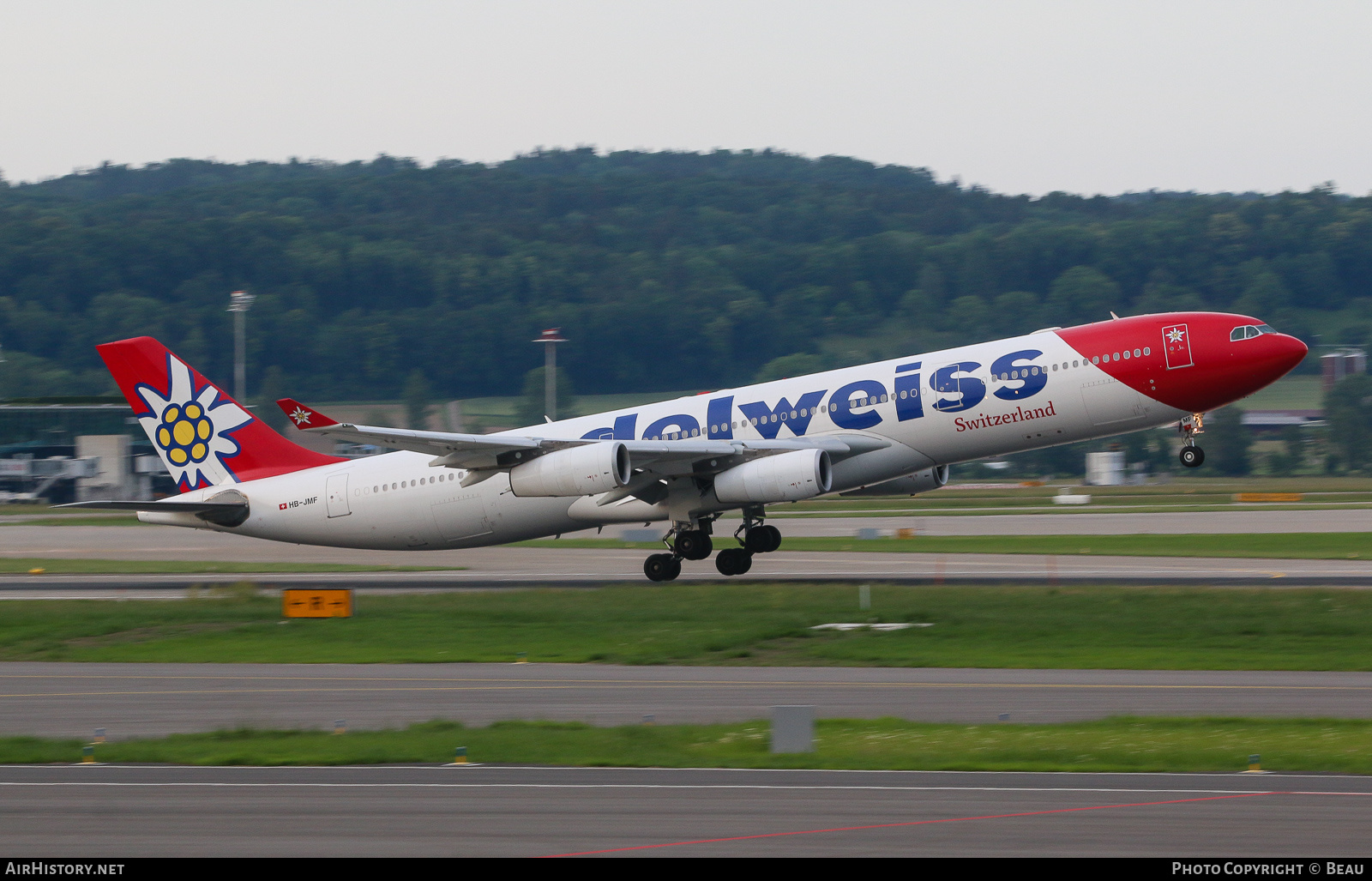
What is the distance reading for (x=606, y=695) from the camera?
22.9 m

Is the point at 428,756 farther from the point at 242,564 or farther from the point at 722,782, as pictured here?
the point at 242,564

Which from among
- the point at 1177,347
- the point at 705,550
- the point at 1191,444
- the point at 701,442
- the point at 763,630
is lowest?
the point at 763,630

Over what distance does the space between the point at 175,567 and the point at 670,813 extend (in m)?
41.7

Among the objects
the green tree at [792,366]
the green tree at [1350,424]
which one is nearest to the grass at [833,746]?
the green tree at [1350,424]

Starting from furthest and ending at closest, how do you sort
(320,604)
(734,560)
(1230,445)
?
1. (1230,445)
2. (734,560)
3. (320,604)

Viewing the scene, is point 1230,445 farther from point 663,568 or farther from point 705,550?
point 663,568

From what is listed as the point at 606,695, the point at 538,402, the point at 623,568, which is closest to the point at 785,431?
the point at 623,568

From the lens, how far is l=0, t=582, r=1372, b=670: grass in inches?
1064

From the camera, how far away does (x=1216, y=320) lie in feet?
116

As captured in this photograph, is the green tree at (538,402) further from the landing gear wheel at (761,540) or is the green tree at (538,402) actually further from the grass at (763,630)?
the grass at (763,630)

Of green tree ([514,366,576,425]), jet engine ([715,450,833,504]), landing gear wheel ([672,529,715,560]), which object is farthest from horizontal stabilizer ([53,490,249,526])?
green tree ([514,366,576,425])

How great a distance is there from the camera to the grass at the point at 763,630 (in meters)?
27.0

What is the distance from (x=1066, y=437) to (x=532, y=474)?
13.6m

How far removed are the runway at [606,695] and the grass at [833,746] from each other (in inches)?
41.9
